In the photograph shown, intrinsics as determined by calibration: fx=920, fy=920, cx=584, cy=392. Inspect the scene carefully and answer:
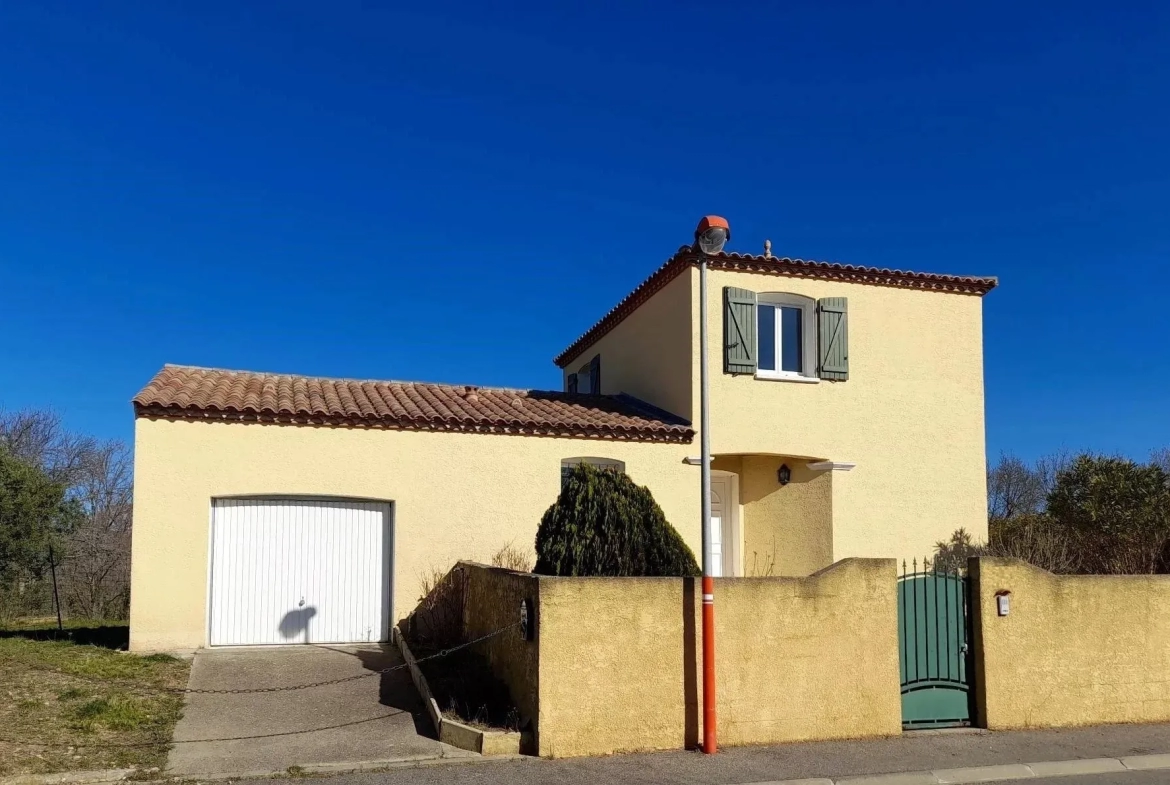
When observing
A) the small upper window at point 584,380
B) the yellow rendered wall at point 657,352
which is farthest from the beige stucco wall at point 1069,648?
the small upper window at point 584,380

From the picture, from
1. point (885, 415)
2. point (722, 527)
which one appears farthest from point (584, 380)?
point (885, 415)

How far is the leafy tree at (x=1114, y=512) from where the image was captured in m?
16.5

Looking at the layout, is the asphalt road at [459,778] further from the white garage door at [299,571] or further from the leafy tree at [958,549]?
the leafy tree at [958,549]

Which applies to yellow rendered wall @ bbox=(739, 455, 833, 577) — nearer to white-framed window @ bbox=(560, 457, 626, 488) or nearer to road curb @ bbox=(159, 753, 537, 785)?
white-framed window @ bbox=(560, 457, 626, 488)

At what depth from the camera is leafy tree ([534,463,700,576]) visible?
29.5 feet

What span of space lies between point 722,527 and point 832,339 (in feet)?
11.9

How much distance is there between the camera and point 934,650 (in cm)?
938

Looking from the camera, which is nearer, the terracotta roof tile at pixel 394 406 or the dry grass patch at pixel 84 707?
the dry grass patch at pixel 84 707

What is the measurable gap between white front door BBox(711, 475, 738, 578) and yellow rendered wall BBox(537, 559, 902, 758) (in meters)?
6.25

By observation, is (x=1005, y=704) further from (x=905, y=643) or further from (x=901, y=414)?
(x=901, y=414)

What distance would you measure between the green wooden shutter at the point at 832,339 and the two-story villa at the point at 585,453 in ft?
0.11

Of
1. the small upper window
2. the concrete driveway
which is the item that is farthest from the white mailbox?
the small upper window

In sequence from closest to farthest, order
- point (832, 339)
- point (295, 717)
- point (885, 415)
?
1. point (295, 717)
2. point (832, 339)
3. point (885, 415)

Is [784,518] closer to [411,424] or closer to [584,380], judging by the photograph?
[411,424]
